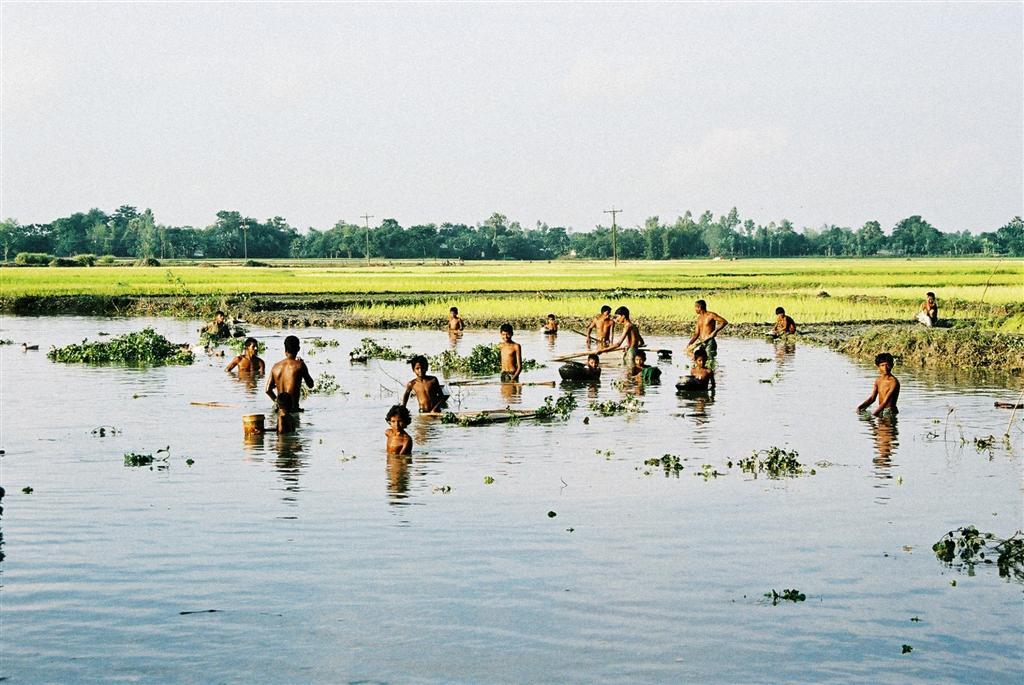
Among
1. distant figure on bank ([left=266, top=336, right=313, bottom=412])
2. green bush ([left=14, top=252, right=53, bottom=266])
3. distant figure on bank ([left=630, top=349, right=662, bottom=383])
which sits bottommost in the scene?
distant figure on bank ([left=630, top=349, right=662, bottom=383])

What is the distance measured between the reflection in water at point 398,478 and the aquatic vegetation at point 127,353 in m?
13.8

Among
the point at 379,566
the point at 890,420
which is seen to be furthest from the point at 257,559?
the point at 890,420

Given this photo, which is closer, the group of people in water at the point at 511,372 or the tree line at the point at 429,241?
the group of people in water at the point at 511,372

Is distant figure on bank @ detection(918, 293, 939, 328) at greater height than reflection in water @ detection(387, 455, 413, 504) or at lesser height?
greater

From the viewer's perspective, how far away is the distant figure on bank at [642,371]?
2231 cm

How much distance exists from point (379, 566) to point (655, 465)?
5.37m

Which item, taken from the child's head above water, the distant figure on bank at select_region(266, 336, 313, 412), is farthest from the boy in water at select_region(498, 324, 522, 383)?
the child's head above water

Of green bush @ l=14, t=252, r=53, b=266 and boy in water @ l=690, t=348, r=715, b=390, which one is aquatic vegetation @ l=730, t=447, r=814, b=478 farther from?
green bush @ l=14, t=252, r=53, b=266

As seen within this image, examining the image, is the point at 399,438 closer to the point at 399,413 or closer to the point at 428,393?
the point at 399,413

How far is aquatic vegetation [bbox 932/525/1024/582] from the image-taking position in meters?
9.67

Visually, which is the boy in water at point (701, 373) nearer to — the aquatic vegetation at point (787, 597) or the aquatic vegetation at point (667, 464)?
the aquatic vegetation at point (667, 464)

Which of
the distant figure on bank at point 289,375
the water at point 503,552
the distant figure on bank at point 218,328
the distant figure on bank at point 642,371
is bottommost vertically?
the water at point 503,552

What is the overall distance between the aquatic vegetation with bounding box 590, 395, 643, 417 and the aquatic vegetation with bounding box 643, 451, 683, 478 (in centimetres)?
420

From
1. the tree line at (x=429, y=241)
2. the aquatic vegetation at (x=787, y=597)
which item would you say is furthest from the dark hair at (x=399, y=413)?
the tree line at (x=429, y=241)
